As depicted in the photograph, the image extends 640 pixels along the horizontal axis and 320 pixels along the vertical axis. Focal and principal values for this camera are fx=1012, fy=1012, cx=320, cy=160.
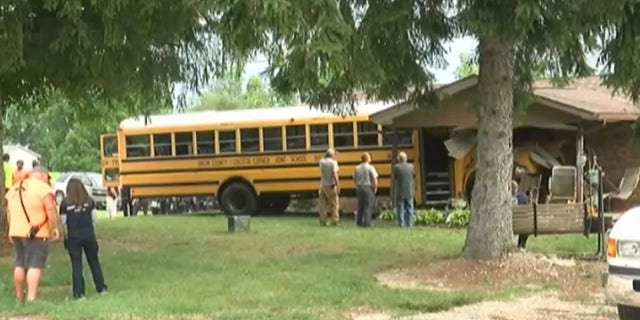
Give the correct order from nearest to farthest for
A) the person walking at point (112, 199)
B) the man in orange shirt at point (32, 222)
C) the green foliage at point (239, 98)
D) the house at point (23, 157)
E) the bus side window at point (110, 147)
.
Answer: the man in orange shirt at point (32, 222) → the house at point (23, 157) → the bus side window at point (110, 147) → the person walking at point (112, 199) → the green foliage at point (239, 98)

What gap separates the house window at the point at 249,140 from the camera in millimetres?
27594

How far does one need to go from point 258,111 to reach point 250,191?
2.31m

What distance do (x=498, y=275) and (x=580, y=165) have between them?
34.6 feet

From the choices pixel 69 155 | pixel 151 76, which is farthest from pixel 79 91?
pixel 69 155

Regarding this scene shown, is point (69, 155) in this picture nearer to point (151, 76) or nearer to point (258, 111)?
point (258, 111)

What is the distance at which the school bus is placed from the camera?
2645 centimetres

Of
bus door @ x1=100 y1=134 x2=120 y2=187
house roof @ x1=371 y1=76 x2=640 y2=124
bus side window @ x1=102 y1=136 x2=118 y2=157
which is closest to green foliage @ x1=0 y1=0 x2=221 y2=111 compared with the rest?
house roof @ x1=371 y1=76 x2=640 y2=124

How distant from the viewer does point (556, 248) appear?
52.8 feet

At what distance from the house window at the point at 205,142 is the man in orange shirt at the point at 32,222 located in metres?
16.6

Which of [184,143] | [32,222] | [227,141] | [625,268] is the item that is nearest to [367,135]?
[227,141]

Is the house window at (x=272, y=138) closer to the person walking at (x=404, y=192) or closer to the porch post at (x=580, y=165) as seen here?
the person walking at (x=404, y=192)

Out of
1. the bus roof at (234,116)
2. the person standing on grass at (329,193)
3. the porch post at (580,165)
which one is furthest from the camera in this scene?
the bus roof at (234,116)

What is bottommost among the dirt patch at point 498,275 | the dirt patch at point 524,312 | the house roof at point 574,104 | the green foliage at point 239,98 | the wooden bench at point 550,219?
the dirt patch at point 524,312

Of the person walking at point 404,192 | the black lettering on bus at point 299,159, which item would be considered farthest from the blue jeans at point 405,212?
the black lettering on bus at point 299,159
